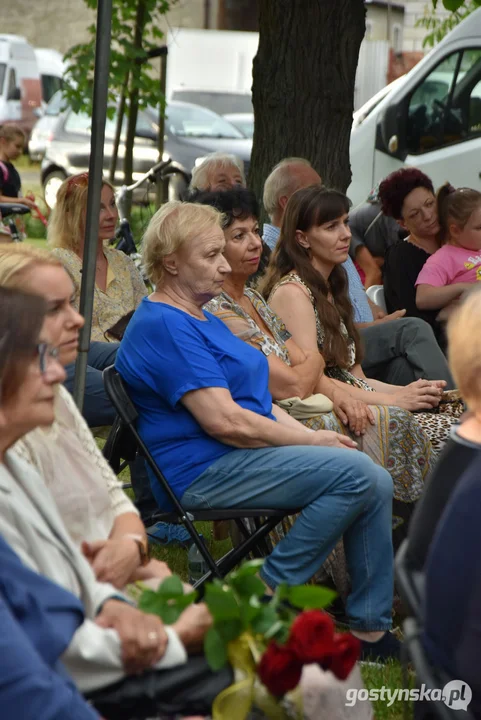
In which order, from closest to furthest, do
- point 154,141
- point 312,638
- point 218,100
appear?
point 312,638
point 154,141
point 218,100

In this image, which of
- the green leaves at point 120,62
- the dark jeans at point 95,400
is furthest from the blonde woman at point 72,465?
the green leaves at point 120,62

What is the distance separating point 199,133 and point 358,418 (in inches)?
528

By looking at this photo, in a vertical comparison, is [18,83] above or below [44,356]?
below

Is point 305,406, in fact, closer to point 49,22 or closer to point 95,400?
point 95,400

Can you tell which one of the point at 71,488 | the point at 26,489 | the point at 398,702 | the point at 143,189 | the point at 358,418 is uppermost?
the point at 26,489

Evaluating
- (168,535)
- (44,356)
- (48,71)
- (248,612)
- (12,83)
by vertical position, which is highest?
(44,356)

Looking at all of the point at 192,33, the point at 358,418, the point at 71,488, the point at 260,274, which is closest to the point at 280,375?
the point at 358,418

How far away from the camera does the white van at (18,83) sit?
26.2m

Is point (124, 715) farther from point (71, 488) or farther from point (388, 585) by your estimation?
point (388, 585)

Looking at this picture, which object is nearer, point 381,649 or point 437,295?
point 381,649

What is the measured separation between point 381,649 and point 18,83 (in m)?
24.6

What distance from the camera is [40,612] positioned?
1937mm

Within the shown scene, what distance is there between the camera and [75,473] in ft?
8.71

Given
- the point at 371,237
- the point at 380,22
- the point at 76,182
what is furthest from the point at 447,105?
the point at 380,22
